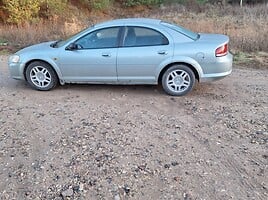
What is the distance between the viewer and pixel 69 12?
2255 centimetres

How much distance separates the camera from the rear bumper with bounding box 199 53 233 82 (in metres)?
5.59

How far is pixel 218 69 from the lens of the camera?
18.4 ft

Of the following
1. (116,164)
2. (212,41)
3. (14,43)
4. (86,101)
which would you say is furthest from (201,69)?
(14,43)

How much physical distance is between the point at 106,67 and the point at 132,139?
2.11 meters

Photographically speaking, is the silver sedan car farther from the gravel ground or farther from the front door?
the gravel ground

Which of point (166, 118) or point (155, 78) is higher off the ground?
point (155, 78)

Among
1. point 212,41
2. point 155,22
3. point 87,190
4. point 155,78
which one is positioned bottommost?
point 87,190

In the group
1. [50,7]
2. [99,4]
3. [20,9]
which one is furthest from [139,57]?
[99,4]

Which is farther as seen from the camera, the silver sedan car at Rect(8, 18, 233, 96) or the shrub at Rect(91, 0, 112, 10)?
the shrub at Rect(91, 0, 112, 10)

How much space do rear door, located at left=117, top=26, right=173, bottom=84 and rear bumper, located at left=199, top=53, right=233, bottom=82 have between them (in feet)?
2.50

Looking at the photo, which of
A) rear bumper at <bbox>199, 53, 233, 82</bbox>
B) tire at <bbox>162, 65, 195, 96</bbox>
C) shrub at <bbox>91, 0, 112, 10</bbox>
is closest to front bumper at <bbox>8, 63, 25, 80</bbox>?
tire at <bbox>162, 65, 195, 96</bbox>

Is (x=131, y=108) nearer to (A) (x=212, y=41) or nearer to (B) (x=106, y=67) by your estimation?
(B) (x=106, y=67)

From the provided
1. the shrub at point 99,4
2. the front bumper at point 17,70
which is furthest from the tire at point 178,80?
the shrub at point 99,4

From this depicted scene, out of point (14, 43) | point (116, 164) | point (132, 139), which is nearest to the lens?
point (116, 164)
